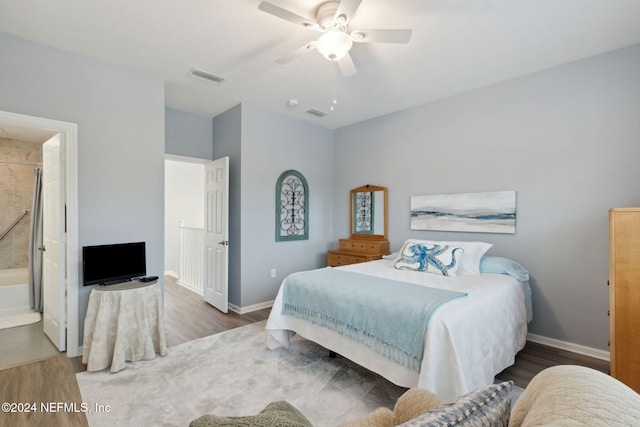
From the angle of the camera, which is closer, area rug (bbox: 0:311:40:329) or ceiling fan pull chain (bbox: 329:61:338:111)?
ceiling fan pull chain (bbox: 329:61:338:111)

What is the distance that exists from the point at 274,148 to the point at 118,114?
6.43ft

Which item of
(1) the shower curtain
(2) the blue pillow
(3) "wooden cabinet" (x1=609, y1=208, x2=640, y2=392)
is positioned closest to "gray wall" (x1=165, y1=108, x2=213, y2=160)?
(1) the shower curtain

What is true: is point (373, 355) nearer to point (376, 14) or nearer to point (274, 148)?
point (376, 14)

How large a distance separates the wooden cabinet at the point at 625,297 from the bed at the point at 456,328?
2.01 ft

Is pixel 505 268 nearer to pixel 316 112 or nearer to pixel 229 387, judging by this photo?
pixel 229 387

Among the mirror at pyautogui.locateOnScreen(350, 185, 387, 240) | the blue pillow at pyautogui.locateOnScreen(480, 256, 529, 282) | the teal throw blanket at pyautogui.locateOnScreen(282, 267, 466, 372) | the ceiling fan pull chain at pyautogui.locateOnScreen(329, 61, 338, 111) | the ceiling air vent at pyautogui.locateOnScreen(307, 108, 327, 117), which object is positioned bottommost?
the teal throw blanket at pyautogui.locateOnScreen(282, 267, 466, 372)

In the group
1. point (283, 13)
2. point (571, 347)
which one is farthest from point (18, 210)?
point (571, 347)

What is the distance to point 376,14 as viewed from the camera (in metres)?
2.25

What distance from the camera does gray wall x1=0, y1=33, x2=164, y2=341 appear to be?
104 inches

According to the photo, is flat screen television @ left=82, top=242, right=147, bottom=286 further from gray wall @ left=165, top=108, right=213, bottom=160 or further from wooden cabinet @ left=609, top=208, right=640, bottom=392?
wooden cabinet @ left=609, top=208, right=640, bottom=392

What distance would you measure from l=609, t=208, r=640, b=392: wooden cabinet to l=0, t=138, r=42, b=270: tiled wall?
22.3 ft

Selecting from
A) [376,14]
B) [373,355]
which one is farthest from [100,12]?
[373,355]

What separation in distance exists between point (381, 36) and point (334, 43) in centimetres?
34

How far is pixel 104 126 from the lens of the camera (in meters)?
2.97
